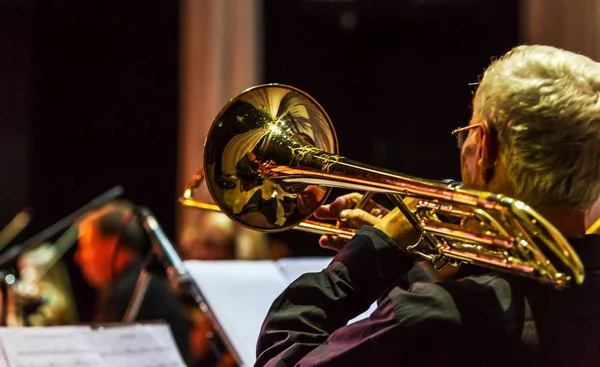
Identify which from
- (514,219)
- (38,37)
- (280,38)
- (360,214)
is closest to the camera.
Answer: (514,219)

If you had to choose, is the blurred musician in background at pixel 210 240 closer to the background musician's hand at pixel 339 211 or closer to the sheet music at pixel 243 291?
the sheet music at pixel 243 291

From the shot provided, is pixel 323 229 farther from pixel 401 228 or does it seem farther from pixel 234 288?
pixel 234 288

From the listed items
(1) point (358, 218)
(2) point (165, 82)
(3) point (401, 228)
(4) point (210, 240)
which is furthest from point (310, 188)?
(2) point (165, 82)

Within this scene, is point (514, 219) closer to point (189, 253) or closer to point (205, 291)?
point (205, 291)

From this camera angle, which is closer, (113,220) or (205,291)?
(205,291)

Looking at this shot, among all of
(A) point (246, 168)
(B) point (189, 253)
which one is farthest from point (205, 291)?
(B) point (189, 253)

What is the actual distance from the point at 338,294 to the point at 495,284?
23 cm

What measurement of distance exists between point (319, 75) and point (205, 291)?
3.72 metres

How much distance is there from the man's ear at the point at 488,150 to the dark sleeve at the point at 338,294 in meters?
0.18

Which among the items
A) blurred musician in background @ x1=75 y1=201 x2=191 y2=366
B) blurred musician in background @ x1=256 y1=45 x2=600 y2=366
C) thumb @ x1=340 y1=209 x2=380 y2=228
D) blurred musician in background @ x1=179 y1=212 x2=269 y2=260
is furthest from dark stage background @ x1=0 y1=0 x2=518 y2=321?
blurred musician in background @ x1=256 y1=45 x2=600 y2=366

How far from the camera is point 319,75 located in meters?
5.47

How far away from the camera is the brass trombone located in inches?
42.4

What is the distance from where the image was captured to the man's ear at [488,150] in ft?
3.89

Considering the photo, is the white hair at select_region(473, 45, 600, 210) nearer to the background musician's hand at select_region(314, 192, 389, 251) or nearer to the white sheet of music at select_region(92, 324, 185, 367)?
the background musician's hand at select_region(314, 192, 389, 251)
